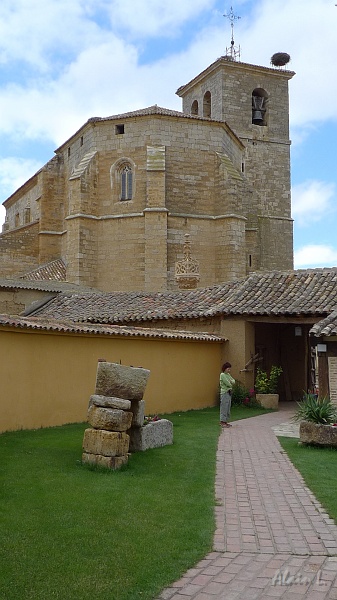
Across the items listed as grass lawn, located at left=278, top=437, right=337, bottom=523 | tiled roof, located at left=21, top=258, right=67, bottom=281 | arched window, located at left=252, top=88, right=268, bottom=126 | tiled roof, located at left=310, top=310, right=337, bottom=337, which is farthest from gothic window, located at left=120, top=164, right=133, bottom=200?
grass lawn, located at left=278, top=437, right=337, bottom=523

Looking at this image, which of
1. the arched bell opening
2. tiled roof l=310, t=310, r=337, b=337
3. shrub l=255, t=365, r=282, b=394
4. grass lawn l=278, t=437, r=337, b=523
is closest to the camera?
grass lawn l=278, t=437, r=337, b=523

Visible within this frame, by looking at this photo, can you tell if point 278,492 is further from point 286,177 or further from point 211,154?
point 286,177

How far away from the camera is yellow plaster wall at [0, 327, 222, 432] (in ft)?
38.5

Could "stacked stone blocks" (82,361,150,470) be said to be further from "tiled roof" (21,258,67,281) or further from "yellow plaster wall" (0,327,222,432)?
"tiled roof" (21,258,67,281)

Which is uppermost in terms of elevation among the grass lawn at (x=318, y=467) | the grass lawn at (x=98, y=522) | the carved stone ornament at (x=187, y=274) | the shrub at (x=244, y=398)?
the carved stone ornament at (x=187, y=274)

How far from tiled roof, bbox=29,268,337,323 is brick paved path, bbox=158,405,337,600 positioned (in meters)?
8.77

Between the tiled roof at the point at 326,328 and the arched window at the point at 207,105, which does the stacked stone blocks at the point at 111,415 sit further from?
the arched window at the point at 207,105

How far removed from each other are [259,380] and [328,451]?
7.61 metres

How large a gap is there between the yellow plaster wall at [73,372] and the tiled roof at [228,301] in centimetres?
188

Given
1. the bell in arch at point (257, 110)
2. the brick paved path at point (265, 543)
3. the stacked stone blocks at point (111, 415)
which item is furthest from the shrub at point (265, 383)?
the bell in arch at point (257, 110)

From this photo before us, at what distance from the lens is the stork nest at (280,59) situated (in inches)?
1665

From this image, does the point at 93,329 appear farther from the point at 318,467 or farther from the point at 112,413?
the point at 318,467

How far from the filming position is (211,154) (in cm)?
3033

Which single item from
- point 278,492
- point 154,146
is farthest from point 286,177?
point 278,492
